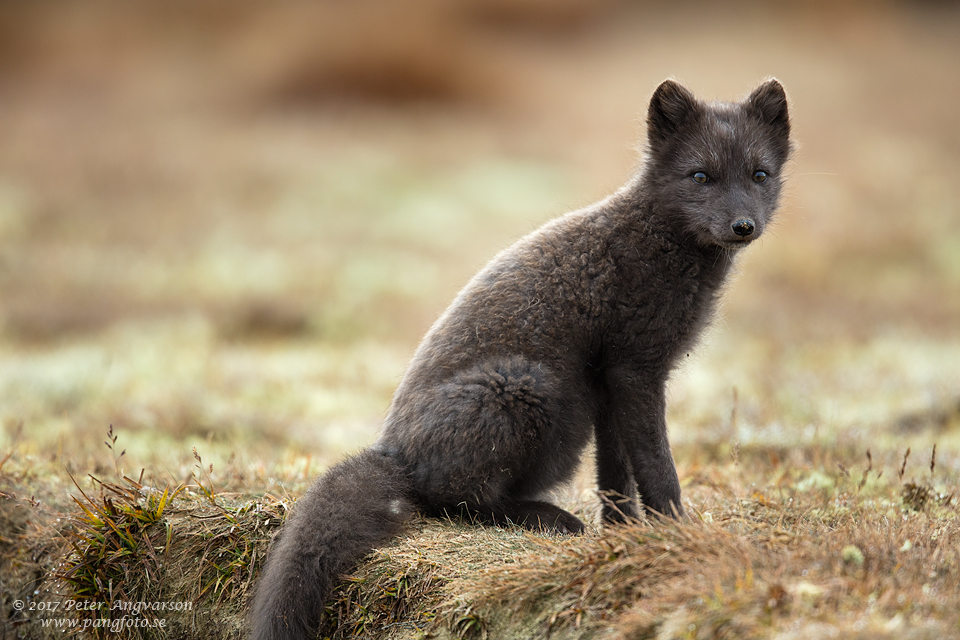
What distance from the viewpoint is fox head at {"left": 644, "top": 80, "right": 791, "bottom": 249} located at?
4273mm

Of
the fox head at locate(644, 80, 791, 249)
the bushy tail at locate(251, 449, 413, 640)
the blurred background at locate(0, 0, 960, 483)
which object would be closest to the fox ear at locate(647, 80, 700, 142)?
the fox head at locate(644, 80, 791, 249)

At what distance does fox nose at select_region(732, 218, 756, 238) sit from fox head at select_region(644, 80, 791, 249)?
38 millimetres

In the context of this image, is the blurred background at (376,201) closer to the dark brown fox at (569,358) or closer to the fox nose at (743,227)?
the dark brown fox at (569,358)

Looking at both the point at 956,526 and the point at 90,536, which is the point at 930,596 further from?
the point at 90,536

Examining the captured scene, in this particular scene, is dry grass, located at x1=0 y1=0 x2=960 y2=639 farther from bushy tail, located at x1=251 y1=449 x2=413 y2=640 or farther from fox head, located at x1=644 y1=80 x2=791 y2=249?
fox head, located at x1=644 y1=80 x2=791 y2=249

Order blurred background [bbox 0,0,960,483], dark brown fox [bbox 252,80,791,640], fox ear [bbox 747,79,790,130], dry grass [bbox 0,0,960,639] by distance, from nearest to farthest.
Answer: dry grass [bbox 0,0,960,639]
dark brown fox [bbox 252,80,791,640]
fox ear [bbox 747,79,790,130]
blurred background [bbox 0,0,960,483]

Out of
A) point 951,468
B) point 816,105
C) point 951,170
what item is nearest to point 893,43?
point 816,105

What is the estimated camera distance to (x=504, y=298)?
4289 millimetres

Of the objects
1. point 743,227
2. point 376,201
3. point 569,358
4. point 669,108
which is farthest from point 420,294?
point 743,227

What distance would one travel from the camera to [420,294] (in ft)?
44.5

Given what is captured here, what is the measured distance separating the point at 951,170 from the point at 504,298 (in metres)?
16.3

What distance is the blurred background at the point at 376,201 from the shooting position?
8.27 meters

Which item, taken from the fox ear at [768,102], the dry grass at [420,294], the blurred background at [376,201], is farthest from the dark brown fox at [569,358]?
the blurred background at [376,201]

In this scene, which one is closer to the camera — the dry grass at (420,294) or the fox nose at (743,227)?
the dry grass at (420,294)
